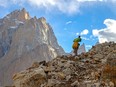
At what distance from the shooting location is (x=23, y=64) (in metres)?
196

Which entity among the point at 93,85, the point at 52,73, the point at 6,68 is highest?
the point at 6,68

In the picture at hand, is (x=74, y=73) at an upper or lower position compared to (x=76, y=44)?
lower

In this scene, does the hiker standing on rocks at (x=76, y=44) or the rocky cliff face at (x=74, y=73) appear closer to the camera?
the rocky cliff face at (x=74, y=73)

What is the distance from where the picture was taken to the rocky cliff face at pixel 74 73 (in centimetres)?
1302

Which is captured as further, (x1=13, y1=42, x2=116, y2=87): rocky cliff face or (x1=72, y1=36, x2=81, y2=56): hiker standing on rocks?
(x1=72, y1=36, x2=81, y2=56): hiker standing on rocks

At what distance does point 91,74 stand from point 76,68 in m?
1.74

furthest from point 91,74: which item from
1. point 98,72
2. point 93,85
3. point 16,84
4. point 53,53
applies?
point 53,53

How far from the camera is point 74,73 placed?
16234mm

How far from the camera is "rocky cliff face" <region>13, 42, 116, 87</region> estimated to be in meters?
13.0

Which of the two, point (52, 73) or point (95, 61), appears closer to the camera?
point (52, 73)

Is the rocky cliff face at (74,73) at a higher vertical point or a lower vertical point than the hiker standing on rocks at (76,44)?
lower

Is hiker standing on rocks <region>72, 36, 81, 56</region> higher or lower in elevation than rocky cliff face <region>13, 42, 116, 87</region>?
higher

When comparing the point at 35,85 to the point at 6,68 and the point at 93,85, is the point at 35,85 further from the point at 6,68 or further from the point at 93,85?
the point at 6,68

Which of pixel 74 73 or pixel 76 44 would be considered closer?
pixel 74 73
